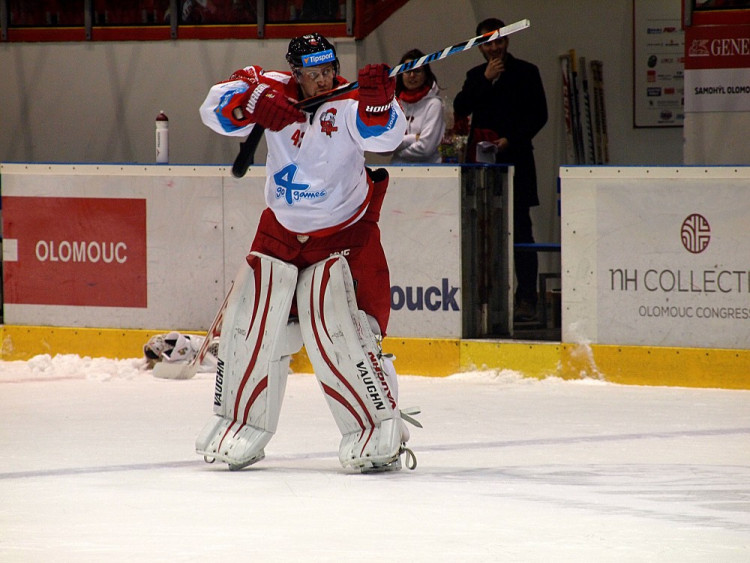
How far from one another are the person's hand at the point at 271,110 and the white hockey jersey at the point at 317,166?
0.28 ft

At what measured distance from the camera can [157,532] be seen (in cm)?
418

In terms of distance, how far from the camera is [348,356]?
533 centimetres

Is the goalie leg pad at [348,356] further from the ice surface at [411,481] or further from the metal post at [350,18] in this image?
the metal post at [350,18]

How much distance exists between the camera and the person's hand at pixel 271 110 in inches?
207

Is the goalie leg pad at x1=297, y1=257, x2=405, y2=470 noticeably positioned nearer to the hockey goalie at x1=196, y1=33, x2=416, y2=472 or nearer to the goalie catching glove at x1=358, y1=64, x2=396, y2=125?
the hockey goalie at x1=196, y1=33, x2=416, y2=472

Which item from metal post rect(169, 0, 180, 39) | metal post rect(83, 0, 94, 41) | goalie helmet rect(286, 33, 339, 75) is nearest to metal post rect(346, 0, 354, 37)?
metal post rect(169, 0, 180, 39)

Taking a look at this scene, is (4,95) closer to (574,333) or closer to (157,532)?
(574,333)

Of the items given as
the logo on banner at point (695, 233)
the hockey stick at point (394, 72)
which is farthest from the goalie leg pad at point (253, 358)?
the logo on banner at point (695, 233)

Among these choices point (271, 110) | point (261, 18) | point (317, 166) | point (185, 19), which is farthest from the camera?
point (185, 19)

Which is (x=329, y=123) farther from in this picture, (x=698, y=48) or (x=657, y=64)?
(x=657, y=64)

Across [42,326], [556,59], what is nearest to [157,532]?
[42,326]

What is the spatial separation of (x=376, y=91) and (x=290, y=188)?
57 centimetres

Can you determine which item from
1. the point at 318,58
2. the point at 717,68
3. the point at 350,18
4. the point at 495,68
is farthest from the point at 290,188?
the point at 350,18

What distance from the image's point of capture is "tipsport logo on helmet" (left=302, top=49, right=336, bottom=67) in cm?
536
